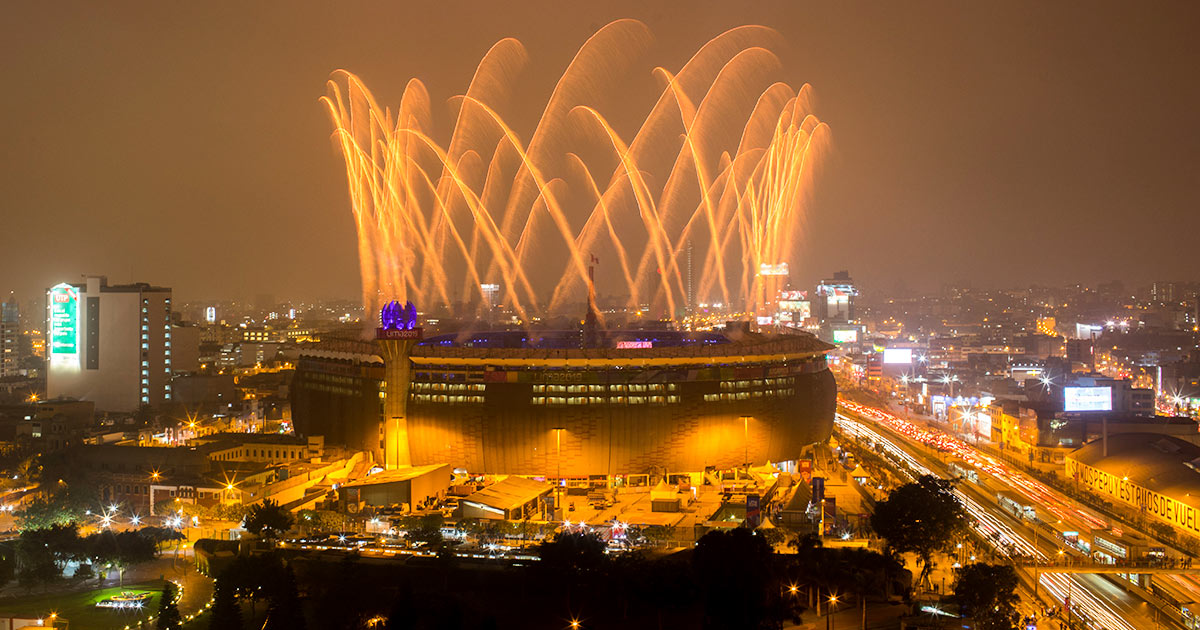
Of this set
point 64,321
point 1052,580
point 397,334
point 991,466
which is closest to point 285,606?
point 397,334

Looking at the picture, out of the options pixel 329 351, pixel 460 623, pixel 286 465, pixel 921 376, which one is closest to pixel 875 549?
pixel 460 623

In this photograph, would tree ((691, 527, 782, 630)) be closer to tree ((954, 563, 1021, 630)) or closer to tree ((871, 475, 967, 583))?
tree ((954, 563, 1021, 630))

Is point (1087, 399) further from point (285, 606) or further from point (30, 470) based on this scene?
point (30, 470)

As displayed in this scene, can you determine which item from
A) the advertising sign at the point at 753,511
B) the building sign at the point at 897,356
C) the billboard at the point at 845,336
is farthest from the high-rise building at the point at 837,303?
the advertising sign at the point at 753,511

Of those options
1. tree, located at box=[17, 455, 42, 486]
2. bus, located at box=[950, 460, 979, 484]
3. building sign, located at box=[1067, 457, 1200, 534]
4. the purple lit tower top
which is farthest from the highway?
tree, located at box=[17, 455, 42, 486]

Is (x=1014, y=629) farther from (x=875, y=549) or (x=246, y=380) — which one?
(x=246, y=380)

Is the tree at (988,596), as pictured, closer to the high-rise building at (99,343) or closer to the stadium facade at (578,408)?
the stadium facade at (578,408)
